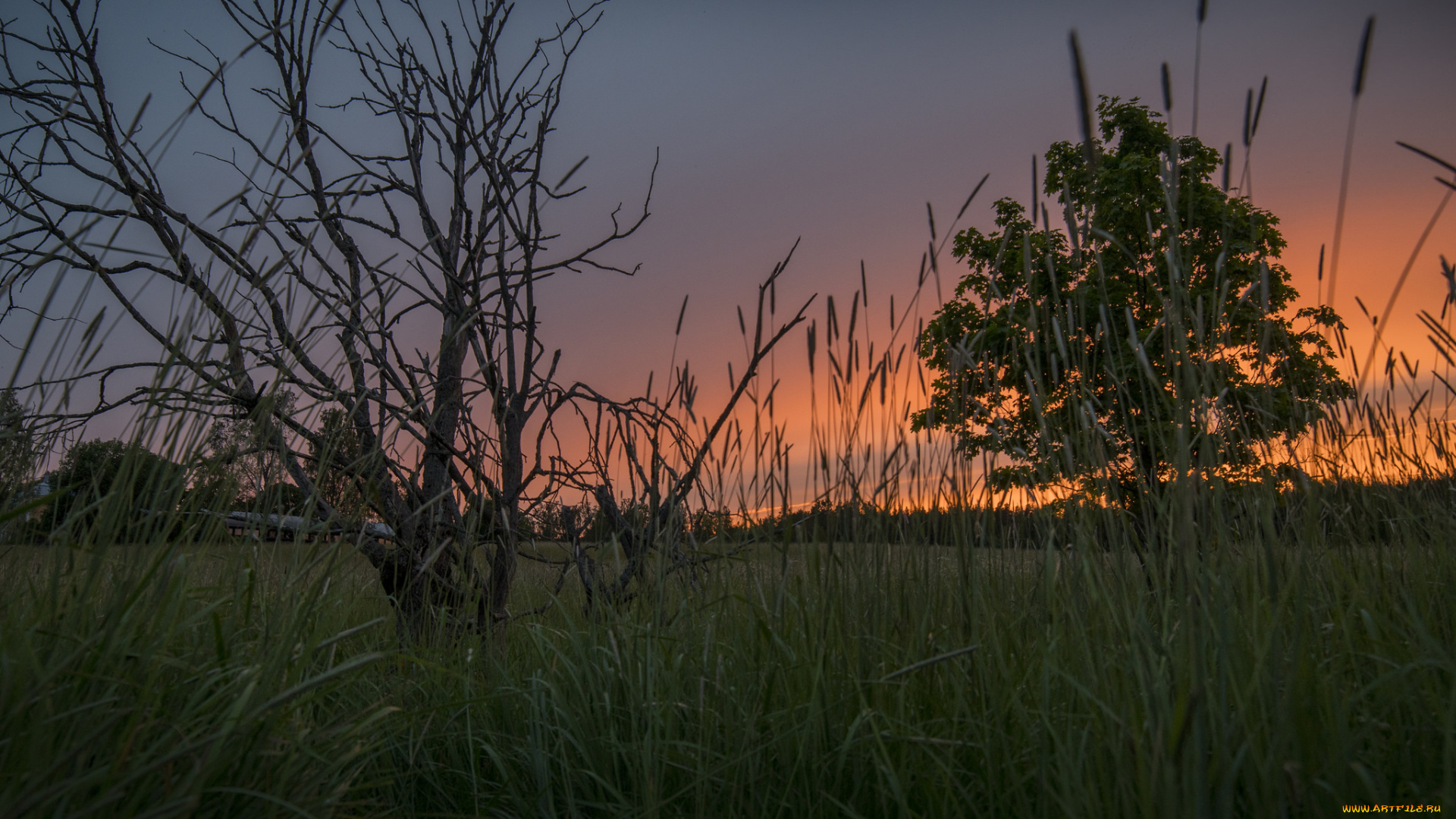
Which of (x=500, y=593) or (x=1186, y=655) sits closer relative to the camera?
(x=1186, y=655)

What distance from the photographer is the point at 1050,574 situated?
1.55 metres

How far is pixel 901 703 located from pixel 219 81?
349cm

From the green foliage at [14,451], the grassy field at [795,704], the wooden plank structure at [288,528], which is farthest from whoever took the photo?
the green foliage at [14,451]

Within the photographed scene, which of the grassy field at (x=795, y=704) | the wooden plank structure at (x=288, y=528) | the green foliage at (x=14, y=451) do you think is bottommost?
the grassy field at (x=795, y=704)

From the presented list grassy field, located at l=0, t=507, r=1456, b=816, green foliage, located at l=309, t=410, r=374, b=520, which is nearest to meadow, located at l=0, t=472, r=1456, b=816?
grassy field, located at l=0, t=507, r=1456, b=816

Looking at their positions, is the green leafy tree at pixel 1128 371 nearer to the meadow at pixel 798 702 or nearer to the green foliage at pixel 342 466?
the meadow at pixel 798 702

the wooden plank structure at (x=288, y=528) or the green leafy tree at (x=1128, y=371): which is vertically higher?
the green leafy tree at (x=1128, y=371)

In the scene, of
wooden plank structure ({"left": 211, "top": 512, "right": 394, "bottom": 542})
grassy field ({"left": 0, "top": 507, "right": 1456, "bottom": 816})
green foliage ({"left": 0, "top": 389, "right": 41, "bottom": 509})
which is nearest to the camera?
grassy field ({"left": 0, "top": 507, "right": 1456, "bottom": 816})

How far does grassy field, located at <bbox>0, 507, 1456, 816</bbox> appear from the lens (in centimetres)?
95

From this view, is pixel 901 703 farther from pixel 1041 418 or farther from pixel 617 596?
pixel 617 596

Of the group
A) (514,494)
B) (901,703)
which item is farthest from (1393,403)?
(514,494)

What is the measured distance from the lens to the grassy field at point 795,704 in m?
0.95

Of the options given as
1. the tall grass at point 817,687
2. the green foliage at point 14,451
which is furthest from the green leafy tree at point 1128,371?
the green foliage at point 14,451

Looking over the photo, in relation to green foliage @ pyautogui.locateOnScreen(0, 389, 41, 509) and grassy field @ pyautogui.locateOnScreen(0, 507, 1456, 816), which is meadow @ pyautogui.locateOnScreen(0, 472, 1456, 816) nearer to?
grassy field @ pyautogui.locateOnScreen(0, 507, 1456, 816)
